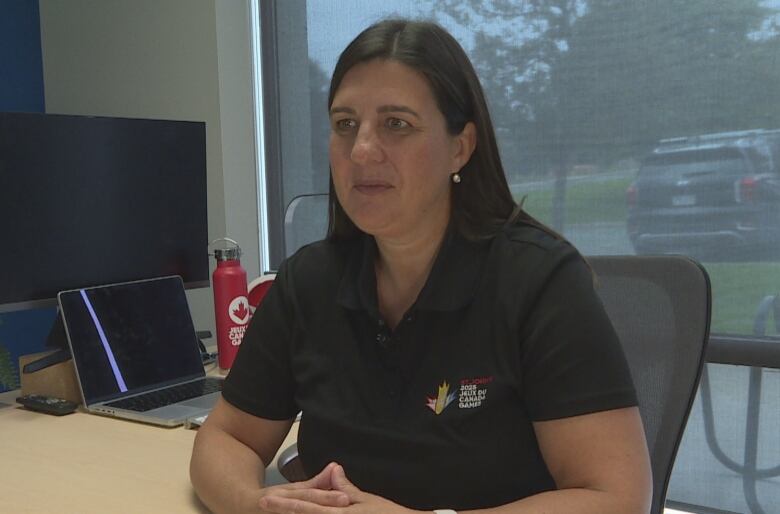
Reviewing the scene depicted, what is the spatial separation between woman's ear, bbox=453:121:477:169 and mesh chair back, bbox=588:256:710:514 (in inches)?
11.1

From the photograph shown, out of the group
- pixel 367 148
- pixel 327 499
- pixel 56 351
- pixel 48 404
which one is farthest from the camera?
pixel 56 351

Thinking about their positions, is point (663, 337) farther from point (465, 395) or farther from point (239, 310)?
point (239, 310)

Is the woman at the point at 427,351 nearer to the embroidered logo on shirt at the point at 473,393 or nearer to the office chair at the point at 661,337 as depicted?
the embroidered logo on shirt at the point at 473,393

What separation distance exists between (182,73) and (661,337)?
6.23 feet

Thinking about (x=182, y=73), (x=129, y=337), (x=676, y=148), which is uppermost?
(x=182, y=73)

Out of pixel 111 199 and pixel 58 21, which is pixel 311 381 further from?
pixel 58 21

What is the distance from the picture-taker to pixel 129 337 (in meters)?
1.79

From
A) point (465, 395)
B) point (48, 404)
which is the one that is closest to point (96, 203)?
point (48, 404)

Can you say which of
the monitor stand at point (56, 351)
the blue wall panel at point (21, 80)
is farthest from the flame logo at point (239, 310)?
the blue wall panel at point (21, 80)

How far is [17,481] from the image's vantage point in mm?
1256

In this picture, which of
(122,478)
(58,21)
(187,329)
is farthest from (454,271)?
(58,21)

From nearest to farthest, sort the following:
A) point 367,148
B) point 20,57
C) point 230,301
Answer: point 367,148
point 230,301
point 20,57

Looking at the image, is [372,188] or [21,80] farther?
[21,80]

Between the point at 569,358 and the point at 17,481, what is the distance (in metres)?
0.88
